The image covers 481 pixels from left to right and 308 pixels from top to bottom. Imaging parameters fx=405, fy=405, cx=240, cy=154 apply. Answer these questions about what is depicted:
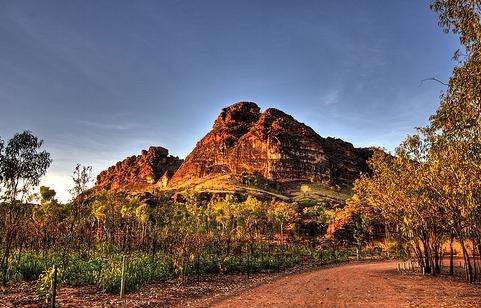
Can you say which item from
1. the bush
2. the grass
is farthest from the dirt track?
the bush

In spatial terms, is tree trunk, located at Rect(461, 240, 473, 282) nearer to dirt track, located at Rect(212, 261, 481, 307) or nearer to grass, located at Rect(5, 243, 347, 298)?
dirt track, located at Rect(212, 261, 481, 307)

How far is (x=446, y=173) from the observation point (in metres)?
25.9

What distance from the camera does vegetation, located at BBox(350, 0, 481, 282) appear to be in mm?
19078

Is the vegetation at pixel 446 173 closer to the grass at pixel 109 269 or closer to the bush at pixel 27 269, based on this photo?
the grass at pixel 109 269

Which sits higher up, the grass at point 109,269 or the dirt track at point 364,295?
the grass at point 109,269

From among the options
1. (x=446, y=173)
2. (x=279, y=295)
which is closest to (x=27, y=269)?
(x=279, y=295)

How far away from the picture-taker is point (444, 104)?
65.7 ft

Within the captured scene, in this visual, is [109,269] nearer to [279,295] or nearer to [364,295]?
[279,295]

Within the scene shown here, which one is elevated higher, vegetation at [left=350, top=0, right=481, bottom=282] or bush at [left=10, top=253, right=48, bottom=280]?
vegetation at [left=350, top=0, right=481, bottom=282]

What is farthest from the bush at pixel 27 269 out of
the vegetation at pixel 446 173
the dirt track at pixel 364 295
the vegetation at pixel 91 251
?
the vegetation at pixel 446 173

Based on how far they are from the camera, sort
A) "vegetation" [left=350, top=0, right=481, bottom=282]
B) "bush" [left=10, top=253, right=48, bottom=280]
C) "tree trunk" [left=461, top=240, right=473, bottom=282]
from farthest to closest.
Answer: "tree trunk" [left=461, top=240, right=473, bottom=282], "bush" [left=10, top=253, right=48, bottom=280], "vegetation" [left=350, top=0, right=481, bottom=282]

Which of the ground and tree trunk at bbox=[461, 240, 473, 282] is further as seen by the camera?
tree trunk at bbox=[461, 240, 473, 282]

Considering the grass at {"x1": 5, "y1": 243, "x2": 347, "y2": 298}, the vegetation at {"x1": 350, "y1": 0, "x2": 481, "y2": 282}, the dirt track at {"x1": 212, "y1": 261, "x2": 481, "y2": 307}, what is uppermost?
the vegetation at {"x1": 350, "y1": 0, "x2": 481, "y2": 282}

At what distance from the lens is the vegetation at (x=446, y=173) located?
19078 mm
